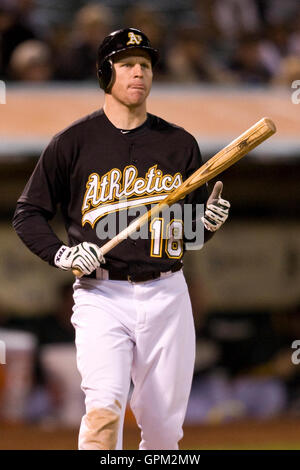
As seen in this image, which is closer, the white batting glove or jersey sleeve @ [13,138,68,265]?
the white batting glove

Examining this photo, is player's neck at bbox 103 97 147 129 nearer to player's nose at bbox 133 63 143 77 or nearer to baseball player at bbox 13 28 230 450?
baseball player at bbox 13 28 230 450

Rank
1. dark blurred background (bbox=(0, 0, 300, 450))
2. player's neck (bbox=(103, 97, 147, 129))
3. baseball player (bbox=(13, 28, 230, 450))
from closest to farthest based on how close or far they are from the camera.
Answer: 1. baseball player (bbox=(13, 28, 230, 450))
2. player's neck (bbox=(103, 97, 147, 129))
3. dark blurred background (bbox=(0, 0, 300, 450))

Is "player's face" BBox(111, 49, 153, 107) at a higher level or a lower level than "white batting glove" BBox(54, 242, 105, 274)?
higher

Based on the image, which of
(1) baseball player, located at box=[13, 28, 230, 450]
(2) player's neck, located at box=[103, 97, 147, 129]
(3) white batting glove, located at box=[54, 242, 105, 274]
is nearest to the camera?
(3) white batting glove, located at box=[54, 242, 105, 274]

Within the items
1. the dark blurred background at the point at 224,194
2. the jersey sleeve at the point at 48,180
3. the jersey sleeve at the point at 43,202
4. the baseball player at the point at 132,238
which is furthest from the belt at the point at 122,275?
the dark blurred background at the point at 224,194

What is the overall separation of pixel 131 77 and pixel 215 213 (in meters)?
0.58


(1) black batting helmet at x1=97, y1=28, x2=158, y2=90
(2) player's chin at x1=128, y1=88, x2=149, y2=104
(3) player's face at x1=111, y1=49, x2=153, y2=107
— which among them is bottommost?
(2) player's chin at x1=128, y1=88, x2=149, y2=104

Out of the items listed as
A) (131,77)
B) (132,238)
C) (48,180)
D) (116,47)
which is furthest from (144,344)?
(116,47)

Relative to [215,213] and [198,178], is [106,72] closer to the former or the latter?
[198,178]

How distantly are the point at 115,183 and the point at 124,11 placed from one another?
4824mm

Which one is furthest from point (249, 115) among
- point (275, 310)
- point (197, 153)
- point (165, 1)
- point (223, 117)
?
point (197, 153)

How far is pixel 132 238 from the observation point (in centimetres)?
321

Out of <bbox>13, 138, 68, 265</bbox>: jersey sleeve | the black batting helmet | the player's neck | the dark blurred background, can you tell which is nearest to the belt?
<bbox>13, 138, 68, 265</bbox>: jersey sleeve

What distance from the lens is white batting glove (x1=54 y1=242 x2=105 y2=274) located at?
3074 mm
